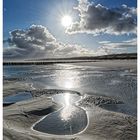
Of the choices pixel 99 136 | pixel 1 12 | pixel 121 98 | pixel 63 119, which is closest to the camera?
pixel 1 12

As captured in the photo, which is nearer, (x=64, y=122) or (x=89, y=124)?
(x=89, y=124)

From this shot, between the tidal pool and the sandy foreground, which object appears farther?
the tidal pool

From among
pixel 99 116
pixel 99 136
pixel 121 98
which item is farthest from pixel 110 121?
pixel 121 98

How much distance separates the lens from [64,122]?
6.23 meters

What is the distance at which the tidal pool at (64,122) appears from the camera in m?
5.54

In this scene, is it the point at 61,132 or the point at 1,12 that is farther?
the point at 61,132

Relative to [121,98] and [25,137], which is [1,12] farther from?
[121,98]

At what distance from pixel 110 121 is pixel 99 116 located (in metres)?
0.59

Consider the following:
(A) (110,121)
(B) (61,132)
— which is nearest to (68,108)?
(A) (110,121)

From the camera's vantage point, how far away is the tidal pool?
18.2 ft

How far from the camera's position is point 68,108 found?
26.0ft

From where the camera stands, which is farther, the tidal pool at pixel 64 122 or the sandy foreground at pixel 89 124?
the tidal pool at pixel 64 122

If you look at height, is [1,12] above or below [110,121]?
above

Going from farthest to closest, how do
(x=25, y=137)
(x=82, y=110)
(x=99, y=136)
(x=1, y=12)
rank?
(x=82, y=110), (x=99, y=136), (x=25, y=137), (x=1, y=12)
